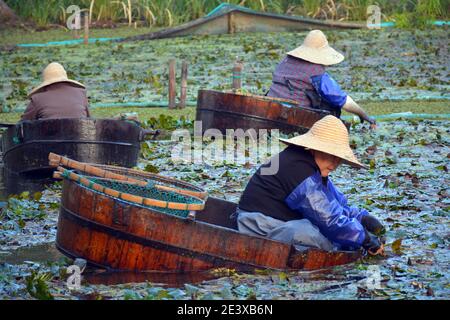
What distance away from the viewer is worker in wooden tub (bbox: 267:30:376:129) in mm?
12398

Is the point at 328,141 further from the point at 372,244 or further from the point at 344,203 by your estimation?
the point at 372,244

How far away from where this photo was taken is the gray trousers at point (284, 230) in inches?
303

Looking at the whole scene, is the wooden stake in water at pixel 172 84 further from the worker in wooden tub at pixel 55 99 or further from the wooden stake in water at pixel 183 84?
the worker in wooden tub at pixel 55 99

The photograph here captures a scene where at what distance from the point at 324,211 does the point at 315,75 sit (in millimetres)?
5083

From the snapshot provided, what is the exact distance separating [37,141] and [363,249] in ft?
14.9

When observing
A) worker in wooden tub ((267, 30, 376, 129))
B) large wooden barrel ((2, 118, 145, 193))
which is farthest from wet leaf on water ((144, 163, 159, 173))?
worker in wooden tub ((267, 30, 376, 129))

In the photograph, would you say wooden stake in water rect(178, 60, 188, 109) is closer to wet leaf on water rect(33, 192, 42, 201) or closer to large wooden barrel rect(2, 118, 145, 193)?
large wooden barrel rect(2, 118, 145, 193)

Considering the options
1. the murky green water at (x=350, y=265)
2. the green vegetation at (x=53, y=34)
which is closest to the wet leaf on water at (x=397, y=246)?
the murky green water at (x=350, y=265)

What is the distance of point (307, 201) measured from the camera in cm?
758

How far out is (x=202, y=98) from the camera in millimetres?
13539
